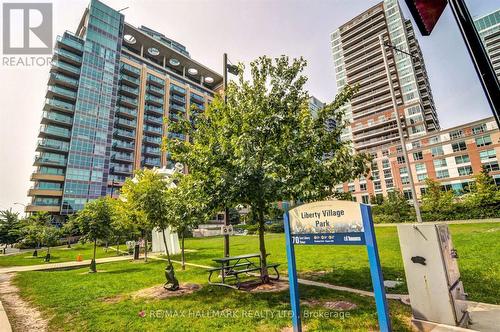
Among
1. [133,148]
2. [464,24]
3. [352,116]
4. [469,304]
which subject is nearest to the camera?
[464,24]

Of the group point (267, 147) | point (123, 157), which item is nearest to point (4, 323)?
point (267, 147)

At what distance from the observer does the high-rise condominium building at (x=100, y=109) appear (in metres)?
59.5

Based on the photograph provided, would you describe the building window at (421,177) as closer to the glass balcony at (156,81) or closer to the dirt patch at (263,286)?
the dirt patch at (263,286)

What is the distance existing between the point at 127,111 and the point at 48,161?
77.5 ft

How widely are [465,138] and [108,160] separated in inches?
3276

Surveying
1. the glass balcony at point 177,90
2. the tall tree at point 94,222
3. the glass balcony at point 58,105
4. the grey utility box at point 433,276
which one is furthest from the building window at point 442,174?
the glass balcony at point 58,105

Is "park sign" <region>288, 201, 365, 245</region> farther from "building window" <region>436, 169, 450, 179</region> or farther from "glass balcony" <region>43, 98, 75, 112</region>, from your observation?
"glass balcony" <region>43, 98, 75, 112</region>

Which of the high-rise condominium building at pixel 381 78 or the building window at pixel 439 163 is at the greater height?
the high-rise condominium building at pixel 381 78

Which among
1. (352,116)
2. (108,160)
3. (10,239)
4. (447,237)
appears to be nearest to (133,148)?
(108,160)

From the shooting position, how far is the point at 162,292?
891cm

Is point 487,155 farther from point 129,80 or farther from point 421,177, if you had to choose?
point 129,80

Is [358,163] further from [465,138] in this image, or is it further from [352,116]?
[352,116]

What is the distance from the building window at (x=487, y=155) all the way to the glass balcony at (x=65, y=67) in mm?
94587

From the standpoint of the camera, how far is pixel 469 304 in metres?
6.12
